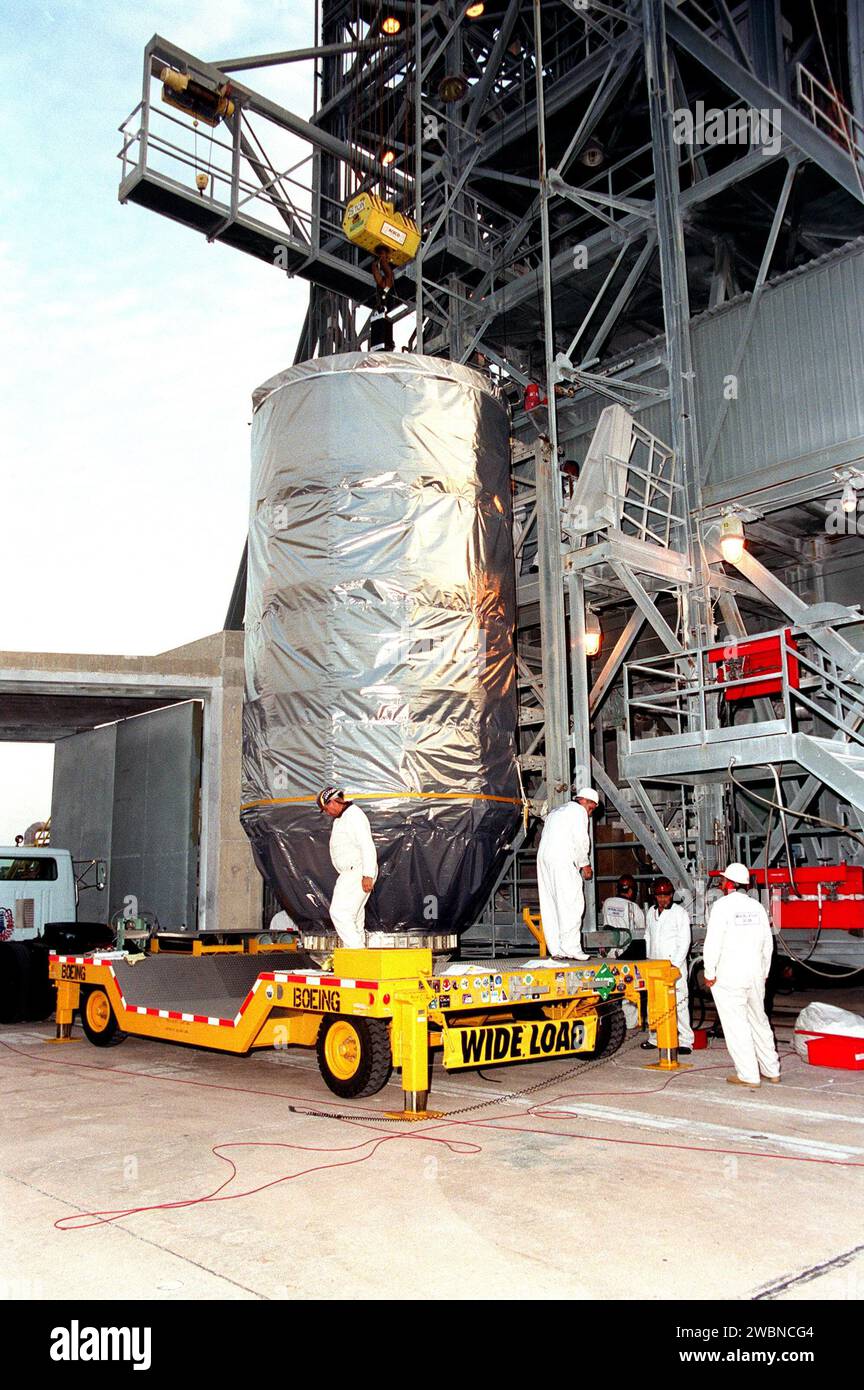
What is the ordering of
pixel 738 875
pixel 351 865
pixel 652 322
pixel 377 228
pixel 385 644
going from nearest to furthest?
pixel 351 865
pixel 738 875
pixel 385 644
pixel 377 228
pixel 652 322

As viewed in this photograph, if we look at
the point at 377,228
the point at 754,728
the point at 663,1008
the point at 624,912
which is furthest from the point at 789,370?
the point at 663,1008

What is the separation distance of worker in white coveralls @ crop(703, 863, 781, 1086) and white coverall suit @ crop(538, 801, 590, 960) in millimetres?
1250

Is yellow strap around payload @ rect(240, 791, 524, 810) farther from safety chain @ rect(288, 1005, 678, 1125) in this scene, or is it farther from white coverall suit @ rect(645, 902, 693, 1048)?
safety chain @ rect(288, 1005, 678, 1125)

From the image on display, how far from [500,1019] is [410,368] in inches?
271

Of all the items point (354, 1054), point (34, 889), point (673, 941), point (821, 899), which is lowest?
point (354, 1054)

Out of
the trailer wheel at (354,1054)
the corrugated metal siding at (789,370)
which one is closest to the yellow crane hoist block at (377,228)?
the corrugated metal siding at (789,370)

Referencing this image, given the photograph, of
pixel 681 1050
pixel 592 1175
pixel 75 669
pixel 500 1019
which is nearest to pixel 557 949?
pixel 500 1019

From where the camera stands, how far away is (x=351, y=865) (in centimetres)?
927

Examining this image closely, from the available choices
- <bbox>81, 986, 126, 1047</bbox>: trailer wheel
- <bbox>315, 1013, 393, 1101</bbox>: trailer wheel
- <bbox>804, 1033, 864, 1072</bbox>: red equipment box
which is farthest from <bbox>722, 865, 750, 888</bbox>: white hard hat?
<bbox>81, 986, 126, 1047</bbox>: trailer wheel

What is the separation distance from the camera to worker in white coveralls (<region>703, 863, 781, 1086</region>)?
9289 mm

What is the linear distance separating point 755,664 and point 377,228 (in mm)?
8219

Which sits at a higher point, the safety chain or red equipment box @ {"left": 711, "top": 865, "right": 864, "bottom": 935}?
red equipment box @ {"left": 711, "top": 865, "right": 864, "bottom": 935}

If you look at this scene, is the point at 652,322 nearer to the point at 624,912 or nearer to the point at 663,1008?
the point at 624,912

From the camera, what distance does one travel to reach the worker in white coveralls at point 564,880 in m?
10.0
